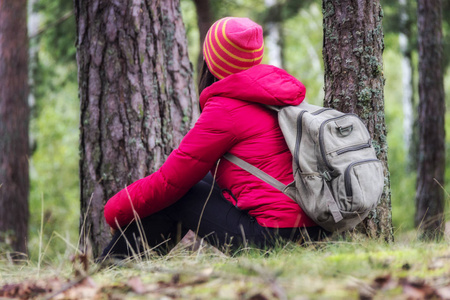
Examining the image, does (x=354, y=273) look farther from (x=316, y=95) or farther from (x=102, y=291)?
(x=316, y=95)

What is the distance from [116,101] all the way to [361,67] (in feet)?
6.14

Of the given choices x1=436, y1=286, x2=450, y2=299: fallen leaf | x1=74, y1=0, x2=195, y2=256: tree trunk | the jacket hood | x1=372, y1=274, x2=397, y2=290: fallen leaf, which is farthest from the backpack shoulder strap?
x1=74, y1=0, x2=195, y2=256: tree trunk

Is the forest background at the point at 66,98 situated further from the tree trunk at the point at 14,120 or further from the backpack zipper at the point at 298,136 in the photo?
the backpack zipper at the point at 298,136

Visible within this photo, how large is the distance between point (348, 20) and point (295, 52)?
17653 mm

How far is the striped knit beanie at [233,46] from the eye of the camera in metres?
2.72

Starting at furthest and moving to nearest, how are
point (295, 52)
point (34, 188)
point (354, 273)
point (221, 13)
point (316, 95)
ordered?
point (295, 52)
point (316, 95)
point (34, 188)
point (221, 13)
point (354, 273)

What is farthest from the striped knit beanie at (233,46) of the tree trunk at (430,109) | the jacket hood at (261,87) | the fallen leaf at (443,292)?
the tree trunk at (430,109)

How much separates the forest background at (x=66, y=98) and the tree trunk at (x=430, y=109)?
659 mm

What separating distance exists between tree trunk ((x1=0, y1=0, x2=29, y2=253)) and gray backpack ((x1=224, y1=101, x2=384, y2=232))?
203 inches

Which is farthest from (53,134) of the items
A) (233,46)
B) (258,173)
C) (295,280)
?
(295,280)

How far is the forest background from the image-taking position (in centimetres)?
864

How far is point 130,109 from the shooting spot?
3820mm

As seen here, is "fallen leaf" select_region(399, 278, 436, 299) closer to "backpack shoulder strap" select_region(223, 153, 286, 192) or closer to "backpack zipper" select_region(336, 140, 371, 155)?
"backpack zipper" select_region(336, 140, 371, 155)

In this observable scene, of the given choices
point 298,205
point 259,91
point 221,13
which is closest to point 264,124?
point 259,91
